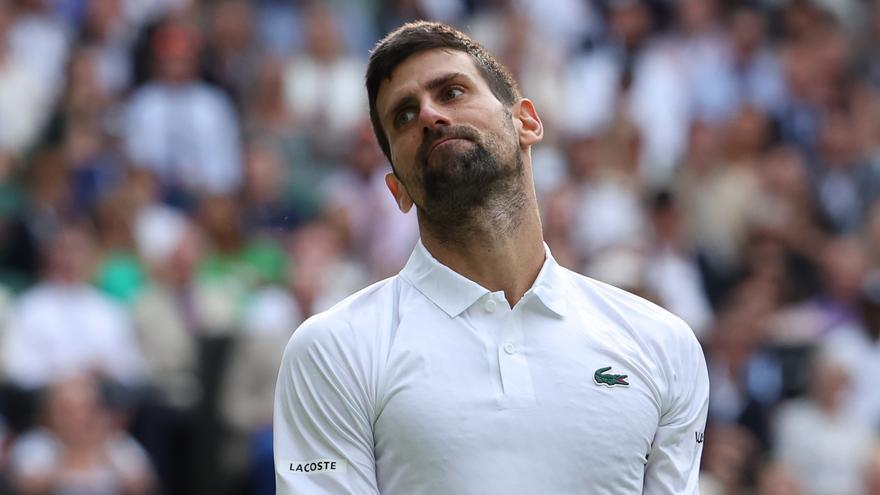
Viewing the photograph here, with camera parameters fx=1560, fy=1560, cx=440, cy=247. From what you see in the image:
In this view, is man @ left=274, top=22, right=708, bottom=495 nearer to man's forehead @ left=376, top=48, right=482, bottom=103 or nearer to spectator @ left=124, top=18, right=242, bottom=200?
man's forehead @ left=376, top=48, right=482, bottom=103

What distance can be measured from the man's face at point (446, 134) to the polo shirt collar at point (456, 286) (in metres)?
0.12

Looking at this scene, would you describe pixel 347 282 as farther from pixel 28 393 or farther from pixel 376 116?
pixel 376 116

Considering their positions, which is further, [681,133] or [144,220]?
[681,133]

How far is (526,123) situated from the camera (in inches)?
145

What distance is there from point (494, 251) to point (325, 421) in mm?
545

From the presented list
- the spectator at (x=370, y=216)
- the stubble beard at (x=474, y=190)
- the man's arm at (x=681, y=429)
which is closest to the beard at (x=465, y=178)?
the stubble beard at (x=474, y=190)

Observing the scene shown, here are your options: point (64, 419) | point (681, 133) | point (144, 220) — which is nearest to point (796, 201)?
point (681, 133)

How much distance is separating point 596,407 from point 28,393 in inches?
208

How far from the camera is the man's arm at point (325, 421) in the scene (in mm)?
3221

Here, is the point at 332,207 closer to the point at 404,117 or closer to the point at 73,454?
the point at 73,454

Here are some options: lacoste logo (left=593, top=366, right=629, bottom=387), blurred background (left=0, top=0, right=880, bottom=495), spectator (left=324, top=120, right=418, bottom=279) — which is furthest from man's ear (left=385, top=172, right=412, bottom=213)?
spectator (left=324, top=120, right=418, bottom=279)

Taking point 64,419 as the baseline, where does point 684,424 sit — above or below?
below

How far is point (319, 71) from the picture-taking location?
10930 mm

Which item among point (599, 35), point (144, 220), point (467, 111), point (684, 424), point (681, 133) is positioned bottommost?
point (684, 424)
